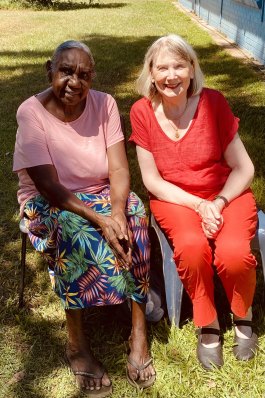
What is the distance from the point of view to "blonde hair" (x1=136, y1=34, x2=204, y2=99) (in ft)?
9.33

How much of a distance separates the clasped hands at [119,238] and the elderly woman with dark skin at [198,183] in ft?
0.86

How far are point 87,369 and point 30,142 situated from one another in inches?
48.7

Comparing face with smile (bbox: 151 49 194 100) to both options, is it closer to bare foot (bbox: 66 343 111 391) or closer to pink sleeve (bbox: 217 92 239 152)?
pink sleeve (bbox: 217 92 239 152)

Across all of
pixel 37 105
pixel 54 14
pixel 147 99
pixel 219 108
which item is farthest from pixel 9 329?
pixel 54 14

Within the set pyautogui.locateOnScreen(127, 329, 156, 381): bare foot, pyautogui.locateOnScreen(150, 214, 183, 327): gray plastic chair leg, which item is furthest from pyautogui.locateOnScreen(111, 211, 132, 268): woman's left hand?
pyautogui.locateOnScreen(127, 329, 156, 381): bare foot

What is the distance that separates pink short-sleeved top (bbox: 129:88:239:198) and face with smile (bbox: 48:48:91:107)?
413 millimetres

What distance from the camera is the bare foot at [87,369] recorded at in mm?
2637

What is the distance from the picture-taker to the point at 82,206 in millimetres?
2664

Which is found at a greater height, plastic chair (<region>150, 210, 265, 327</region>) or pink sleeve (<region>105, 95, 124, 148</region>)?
pink sleeve (<region>105, 95, 124, 148</region>)

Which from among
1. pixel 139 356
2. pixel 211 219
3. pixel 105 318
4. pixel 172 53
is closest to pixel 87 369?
pixel 139 356

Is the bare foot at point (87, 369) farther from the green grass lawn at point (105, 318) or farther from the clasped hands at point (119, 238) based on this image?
the clasped hands at point (119, 238)

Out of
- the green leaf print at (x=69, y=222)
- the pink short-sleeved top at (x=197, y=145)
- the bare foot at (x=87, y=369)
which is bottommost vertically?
the bare foot at (x=87, y=369)

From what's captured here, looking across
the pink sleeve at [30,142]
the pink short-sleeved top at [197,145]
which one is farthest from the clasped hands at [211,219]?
the pink sleeve at [30,142]

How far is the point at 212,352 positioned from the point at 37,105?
1640mm
